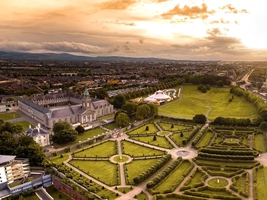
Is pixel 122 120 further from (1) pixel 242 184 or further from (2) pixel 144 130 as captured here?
(1) pixel 242 184

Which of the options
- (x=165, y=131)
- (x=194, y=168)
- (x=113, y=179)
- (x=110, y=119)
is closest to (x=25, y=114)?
(x=110, y=119)

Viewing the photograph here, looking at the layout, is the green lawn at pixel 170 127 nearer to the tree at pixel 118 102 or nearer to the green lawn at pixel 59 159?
the tree at pixel 118 102

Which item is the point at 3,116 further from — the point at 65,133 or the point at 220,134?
the point at 220,134

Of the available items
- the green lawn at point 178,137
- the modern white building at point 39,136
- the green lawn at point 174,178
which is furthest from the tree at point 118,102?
the green lawn at point 174,178

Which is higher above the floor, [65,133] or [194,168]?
[65,133]

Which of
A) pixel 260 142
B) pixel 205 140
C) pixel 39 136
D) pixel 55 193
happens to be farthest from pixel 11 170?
pixel 260 142

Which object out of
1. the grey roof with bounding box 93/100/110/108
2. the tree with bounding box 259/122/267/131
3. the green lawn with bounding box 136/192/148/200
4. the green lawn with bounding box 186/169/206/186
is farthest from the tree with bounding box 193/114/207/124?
the green lawn with bounding box 136/192/148/200
